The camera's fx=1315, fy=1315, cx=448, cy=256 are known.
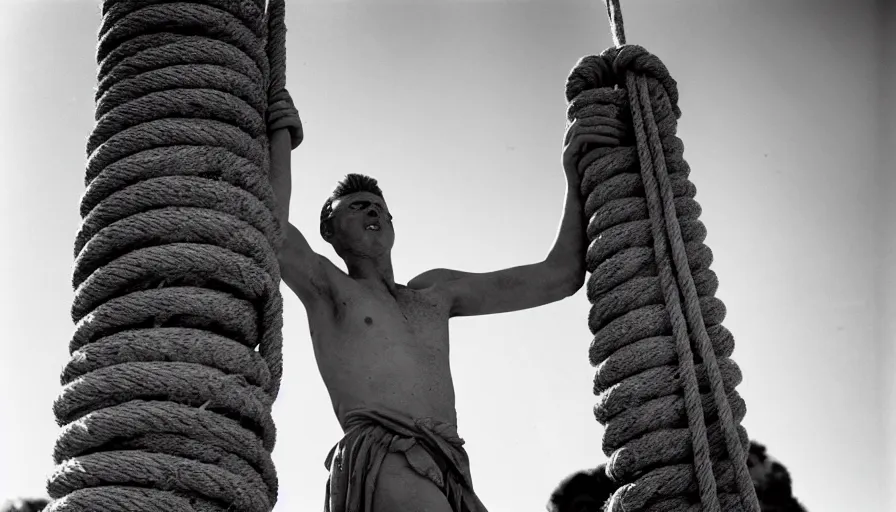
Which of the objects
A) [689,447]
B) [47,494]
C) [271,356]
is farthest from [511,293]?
[47,494]

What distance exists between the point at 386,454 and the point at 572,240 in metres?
1.38

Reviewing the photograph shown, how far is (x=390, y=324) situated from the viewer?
5.35 meters

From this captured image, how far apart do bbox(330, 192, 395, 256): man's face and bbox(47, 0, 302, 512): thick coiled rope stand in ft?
4.31

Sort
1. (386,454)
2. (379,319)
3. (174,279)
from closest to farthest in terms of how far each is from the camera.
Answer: (174,279)
(386,454)
(379,319)

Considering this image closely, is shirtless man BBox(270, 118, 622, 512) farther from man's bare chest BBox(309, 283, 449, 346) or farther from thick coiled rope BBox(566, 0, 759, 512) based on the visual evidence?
thick coiled rope BBox(566, 0, 759, 512)

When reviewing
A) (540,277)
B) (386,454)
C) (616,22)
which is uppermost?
(616,22)

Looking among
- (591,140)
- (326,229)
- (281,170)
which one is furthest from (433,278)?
(281,170)

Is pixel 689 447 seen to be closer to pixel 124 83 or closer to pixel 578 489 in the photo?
pixel 124 83

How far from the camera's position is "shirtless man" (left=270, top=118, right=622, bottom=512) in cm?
485

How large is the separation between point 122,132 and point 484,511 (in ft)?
6.56

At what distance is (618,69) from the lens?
552 cm

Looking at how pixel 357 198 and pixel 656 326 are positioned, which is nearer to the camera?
pixel 656 326

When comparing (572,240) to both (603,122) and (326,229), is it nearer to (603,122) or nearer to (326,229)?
(603,122)

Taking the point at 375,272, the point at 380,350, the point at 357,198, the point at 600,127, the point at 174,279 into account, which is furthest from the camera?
the point at 357,198
